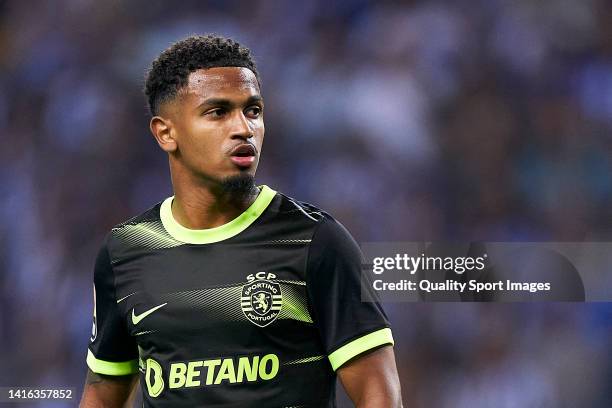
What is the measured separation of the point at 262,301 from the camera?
1.89 m

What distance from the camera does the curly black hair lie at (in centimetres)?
202

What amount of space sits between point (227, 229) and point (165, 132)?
27 centimetres

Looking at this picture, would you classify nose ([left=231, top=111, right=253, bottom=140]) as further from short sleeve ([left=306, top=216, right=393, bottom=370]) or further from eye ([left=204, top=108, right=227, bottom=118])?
short sleeve ([left=306, top=216, right=393, bottom=370])

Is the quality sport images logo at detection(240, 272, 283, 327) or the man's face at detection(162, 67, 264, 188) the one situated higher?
the man's face at detection(162, 67, 264, 188)

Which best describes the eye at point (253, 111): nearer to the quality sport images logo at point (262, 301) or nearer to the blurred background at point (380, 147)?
the quality sport images logo at point (262, 301)

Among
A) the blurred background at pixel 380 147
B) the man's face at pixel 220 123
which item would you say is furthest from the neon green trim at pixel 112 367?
the blurred background at pixel 380 147

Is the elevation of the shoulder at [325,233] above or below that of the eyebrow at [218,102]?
below

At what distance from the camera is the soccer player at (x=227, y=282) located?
1855 mm

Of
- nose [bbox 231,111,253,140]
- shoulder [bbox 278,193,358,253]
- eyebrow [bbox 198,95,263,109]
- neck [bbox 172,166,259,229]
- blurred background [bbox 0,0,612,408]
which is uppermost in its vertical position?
blurred background [bbox 0,0,612,408]

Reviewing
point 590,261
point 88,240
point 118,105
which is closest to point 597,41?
point 590,261

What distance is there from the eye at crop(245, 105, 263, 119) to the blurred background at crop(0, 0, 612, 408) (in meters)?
1.53

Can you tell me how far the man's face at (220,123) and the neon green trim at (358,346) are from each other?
1.37 feet

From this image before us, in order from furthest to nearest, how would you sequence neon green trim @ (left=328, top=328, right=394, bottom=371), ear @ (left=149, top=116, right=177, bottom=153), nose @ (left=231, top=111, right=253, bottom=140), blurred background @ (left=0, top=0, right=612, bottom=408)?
blurred background @ (left=0, top=0, right=612, bottom=408) < ear @ (left=149, top=116, right=177, bottom=153) < nose @ (left=231, top=111, right=253, bottom=140) < neon green trim @ (left=328, top=328, right=394, bottom=371)

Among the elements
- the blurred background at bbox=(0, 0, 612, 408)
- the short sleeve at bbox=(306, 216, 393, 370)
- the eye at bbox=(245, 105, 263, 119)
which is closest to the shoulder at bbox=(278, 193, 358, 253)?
the short sleeve at bbox=(306, 216, 393, 370)
